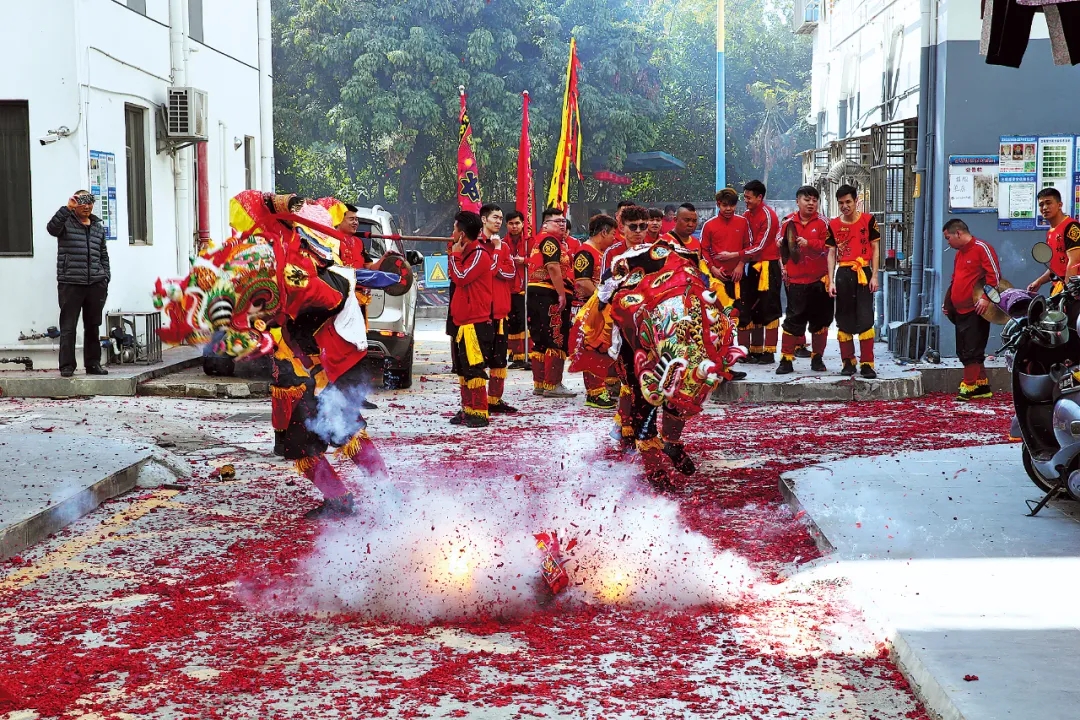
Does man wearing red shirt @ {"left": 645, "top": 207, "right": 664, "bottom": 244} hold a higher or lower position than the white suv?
higher

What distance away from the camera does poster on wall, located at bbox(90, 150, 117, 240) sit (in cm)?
1616

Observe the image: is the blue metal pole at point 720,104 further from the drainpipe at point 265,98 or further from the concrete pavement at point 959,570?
the concrete pavement at point 959,570

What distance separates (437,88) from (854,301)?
22266 mm

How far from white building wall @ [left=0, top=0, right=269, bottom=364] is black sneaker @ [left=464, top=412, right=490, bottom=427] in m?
6.46

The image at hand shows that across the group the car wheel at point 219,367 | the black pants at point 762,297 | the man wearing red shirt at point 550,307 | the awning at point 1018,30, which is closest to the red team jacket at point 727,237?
the black pants at point 762,297

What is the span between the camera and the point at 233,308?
6.91m

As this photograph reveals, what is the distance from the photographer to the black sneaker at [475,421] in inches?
466

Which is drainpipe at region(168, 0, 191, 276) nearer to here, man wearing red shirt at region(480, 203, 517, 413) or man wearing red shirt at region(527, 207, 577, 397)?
man wearing red shirt at region(527, 207, 577, 397)

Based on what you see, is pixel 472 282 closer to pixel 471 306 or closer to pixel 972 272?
pixel 471 306

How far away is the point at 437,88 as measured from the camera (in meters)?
34.6

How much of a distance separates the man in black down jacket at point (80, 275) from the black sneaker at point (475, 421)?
16.5 ft

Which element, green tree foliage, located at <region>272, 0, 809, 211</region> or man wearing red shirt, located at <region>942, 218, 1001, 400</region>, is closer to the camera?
man wearing red shirt, located at <region>942, 218, 1001, 400</region>

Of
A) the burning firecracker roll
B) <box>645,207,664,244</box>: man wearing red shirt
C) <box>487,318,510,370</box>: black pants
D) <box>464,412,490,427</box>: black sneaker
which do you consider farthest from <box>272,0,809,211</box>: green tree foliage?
the burning firecracker roll

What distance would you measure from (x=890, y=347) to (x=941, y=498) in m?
9.69
